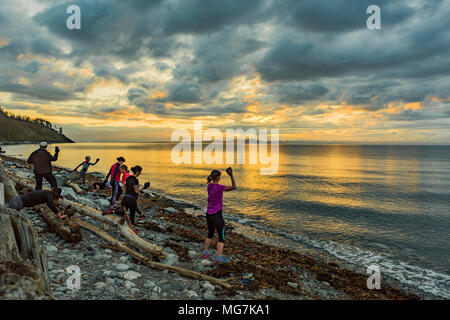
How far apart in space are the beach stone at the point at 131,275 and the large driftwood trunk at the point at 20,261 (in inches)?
85.5

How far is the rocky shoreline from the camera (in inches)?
243

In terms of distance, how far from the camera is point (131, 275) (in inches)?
265

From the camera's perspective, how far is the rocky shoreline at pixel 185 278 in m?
6.16

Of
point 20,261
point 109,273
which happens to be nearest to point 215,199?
point 109,273

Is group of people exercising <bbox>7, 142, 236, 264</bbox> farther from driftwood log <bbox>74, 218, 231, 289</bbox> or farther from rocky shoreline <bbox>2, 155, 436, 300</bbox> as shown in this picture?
driftwood log <bbox>74, 218, 231, 289</bbox>

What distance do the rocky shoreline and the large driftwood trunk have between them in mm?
1200

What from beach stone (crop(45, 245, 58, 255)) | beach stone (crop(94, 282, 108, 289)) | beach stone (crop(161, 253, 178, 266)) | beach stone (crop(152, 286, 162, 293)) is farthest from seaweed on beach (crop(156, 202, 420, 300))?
beach stone (crop(45, 245, 58, 255))

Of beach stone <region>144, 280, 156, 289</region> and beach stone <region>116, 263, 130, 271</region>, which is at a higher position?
beach stone <region>116, 263, 130, 271</region>

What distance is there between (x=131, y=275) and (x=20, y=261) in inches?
120

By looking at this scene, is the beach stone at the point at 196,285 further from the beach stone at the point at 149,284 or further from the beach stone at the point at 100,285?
the beach stone at the point at 100,285

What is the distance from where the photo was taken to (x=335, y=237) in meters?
17.3

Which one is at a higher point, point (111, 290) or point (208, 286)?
point (111, 290)

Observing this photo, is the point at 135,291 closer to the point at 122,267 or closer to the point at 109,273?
the point at 109,273

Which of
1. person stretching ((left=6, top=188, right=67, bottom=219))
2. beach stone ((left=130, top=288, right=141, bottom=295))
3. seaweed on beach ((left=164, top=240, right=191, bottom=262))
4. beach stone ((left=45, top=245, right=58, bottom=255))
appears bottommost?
seaweed on beach ((left=164, top=240, right=191, bottom=262))
